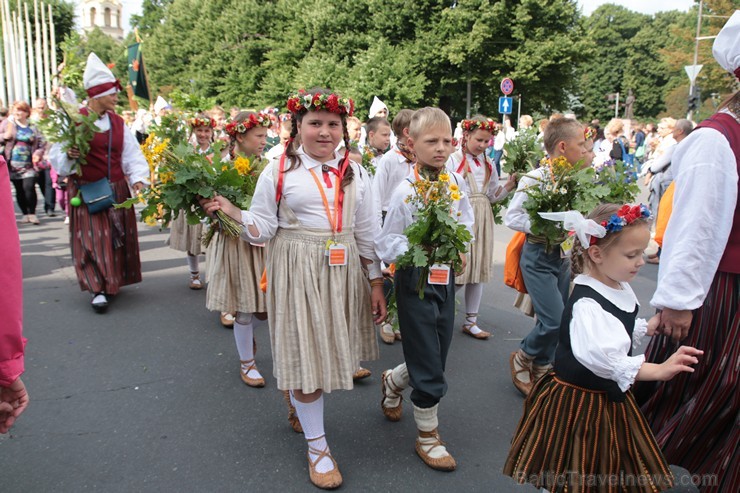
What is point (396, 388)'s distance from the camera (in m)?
3.79

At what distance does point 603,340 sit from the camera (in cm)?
230

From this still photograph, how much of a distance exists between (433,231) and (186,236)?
14.2 ft

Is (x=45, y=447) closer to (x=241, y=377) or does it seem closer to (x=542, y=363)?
(x=241, y=377)

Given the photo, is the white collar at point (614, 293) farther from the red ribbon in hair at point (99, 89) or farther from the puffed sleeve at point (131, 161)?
the red ribbon in hair at point (99, 89)

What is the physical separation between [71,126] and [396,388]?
4.11 meters

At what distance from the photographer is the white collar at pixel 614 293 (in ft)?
8.00

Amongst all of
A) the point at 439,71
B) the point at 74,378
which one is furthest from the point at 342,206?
the point at 439,71

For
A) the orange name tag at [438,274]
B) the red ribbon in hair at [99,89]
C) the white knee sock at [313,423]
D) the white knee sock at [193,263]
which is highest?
the red ribbon in hair at [99,89]

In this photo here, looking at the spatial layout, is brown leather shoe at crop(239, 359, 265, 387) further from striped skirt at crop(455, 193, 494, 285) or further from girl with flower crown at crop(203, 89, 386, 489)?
striped skirt at crop(455, 193, 494, 285)

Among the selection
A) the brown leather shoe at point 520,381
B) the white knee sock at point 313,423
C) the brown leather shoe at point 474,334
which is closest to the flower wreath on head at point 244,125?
the white knee sock at point 313,423

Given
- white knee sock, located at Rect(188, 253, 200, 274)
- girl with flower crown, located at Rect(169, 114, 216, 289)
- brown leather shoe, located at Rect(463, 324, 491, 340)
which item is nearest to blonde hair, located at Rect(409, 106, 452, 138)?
brown leather shoe, located at Rect(463, 324, 491, 340)

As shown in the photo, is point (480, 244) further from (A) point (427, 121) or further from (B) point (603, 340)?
(B) point (603, 340)

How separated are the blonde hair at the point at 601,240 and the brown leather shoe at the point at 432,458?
1.38 metres

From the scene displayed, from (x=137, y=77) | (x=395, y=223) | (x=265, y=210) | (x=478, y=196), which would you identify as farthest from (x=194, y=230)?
(x=137, y=77)
